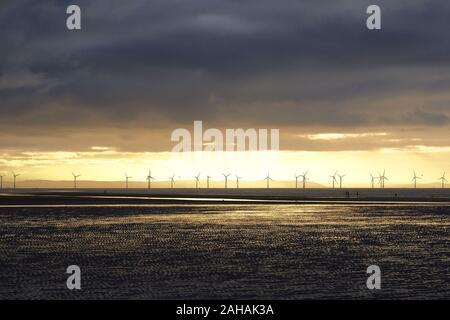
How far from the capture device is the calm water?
114 ft

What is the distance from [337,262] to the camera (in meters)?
45.4

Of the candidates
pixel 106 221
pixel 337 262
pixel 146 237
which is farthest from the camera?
pixel 106 221

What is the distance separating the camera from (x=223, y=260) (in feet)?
151

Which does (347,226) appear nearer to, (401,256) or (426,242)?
(426,242)

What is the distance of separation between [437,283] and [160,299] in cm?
1479

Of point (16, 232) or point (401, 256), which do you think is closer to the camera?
point (401, 256)

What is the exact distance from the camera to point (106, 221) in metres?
83.8

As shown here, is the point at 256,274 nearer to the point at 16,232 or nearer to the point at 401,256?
the point at 401,256

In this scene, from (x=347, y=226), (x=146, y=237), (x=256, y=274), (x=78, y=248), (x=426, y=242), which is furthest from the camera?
(x=347, y=226)

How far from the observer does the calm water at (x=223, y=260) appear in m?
34.7

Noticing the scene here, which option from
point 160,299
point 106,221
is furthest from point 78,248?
point 106,221
